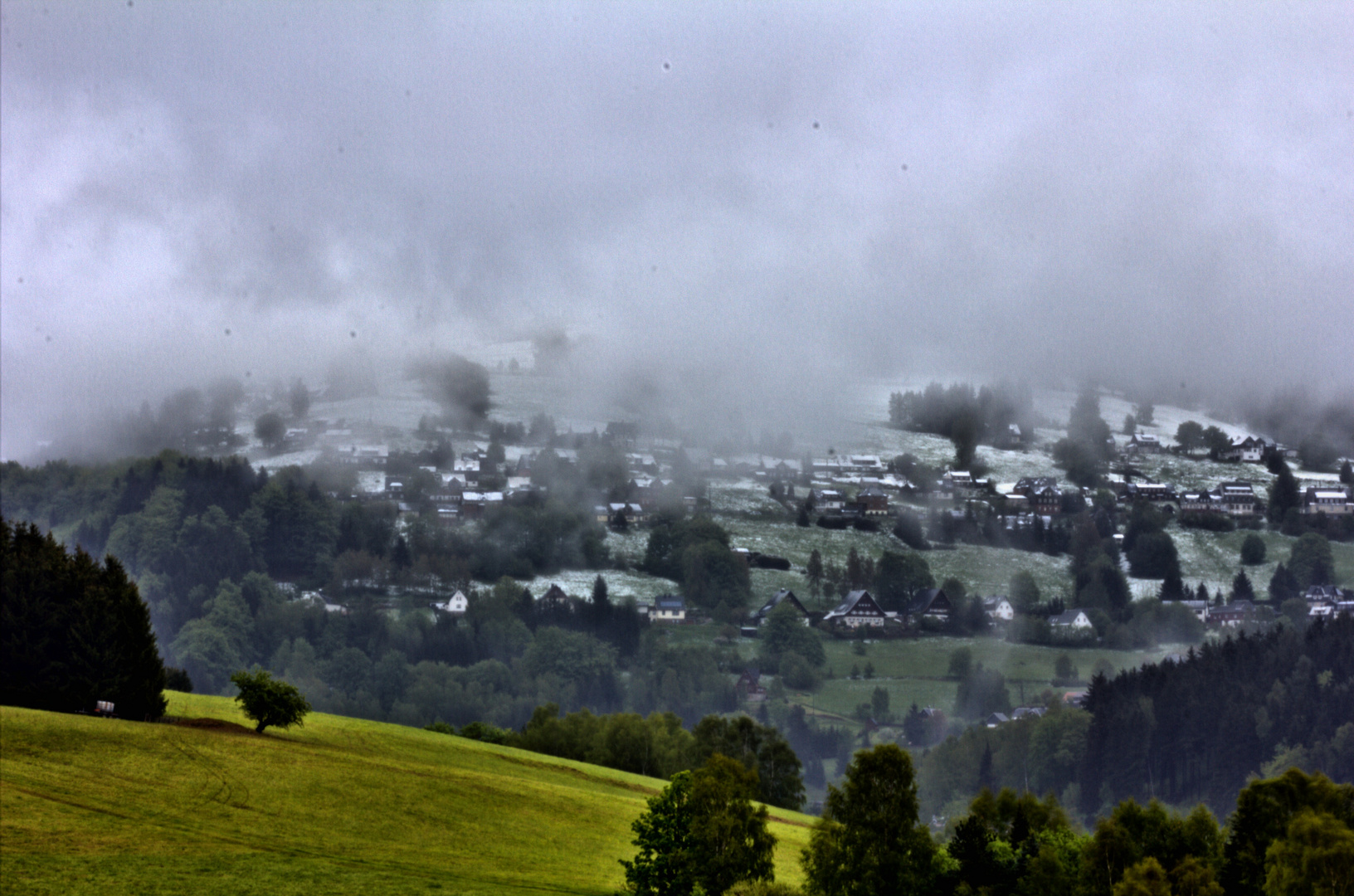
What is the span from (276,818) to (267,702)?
22219mm

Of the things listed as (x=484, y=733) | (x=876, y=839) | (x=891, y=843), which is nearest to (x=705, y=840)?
(x=876, y=839)

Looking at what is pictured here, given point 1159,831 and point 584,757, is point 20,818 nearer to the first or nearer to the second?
point 1159,831

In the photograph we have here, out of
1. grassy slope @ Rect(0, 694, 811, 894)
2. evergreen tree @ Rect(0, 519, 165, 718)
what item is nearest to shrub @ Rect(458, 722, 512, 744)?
grassy slope @ Rect(0, 694, 811, 894)

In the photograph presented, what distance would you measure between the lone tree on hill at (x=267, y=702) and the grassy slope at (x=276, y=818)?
1.35 meters

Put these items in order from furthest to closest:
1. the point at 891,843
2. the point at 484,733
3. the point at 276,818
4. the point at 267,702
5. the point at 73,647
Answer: the point at 484,733
the point at 73,647
the point at 267,702
the point at 276,818
the point at 891,843

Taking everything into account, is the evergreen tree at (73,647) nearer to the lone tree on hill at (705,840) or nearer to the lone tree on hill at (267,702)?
the lone tree on hill at (267,702)

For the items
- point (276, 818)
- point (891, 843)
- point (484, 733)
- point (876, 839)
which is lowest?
point (484, 733)

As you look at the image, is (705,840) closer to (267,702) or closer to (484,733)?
(267,702)

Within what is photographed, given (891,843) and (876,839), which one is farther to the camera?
(891,843)

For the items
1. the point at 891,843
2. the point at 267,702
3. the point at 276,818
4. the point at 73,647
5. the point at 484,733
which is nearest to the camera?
the point at 891,843

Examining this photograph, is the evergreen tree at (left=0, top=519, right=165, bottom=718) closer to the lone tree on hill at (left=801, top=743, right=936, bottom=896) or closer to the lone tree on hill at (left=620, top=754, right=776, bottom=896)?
the lone tree on hill at (left=620, top=754, right=776, bottom=896)

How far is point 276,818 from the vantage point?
5644cm

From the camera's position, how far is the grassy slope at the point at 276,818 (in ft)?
154

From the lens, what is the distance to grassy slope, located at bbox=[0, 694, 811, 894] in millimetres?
46844
